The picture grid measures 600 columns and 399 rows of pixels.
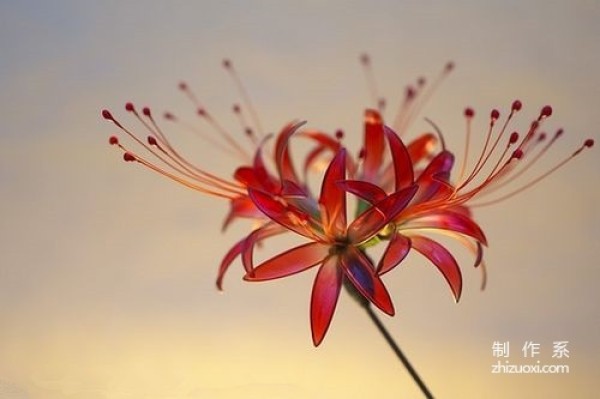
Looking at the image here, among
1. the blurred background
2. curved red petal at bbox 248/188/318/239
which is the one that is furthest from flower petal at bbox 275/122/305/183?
the blurred background

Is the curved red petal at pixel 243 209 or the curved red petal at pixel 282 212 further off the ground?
the curved red petal at pixel 243 209

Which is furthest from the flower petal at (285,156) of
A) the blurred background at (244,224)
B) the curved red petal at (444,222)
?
the blurred background at (244,224)

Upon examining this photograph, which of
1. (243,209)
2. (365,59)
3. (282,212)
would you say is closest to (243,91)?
(365,59)

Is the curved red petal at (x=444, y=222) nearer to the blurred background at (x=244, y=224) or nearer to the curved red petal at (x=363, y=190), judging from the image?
the curved red petal at (x=363, y=190)

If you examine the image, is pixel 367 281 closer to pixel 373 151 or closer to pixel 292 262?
pixel 292 262

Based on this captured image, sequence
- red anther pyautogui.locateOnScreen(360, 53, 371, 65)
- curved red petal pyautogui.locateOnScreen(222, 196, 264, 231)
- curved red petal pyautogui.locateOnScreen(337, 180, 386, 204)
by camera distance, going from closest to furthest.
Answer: curved red petal pyautogui.locateOnScreen(337, 180, 386, 204) → curved red petal pyautogui.locateOnScreen(222, 196, 264, 231) → red anther pyautogui.locateOnScreen(360, 53, 371, 65)

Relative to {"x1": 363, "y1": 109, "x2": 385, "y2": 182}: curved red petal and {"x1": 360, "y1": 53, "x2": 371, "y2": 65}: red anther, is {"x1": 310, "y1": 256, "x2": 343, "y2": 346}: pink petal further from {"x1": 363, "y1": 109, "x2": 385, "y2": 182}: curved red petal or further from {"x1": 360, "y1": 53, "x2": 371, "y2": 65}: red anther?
{"x1": 360, "y1": 53, "x2": 371, "y2": 65}: red anther
